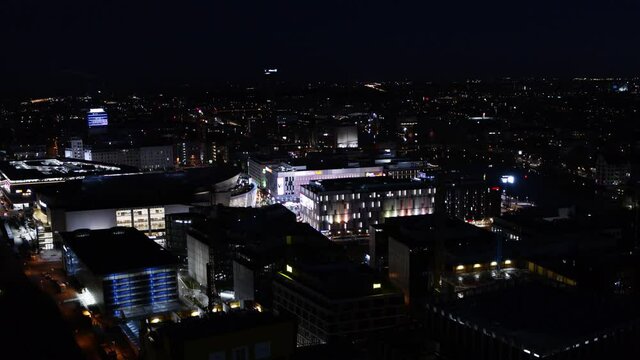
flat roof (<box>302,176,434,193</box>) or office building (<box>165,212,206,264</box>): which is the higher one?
flat roof (<box>302,176,434,193</box>)

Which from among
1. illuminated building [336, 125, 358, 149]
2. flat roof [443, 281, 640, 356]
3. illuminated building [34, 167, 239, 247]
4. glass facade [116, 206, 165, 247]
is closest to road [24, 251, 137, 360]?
illuminated building [34, 167, 239, 247]

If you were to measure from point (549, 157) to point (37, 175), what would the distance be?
1402cm

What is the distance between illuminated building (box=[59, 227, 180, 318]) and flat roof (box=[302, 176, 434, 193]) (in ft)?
13.2

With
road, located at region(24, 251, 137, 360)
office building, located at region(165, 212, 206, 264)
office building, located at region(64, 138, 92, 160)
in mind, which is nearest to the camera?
road, located at region(24, 251, 137, 360)

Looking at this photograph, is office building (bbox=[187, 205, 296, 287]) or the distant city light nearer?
office building (bbox=[187, 205, 296, 287])

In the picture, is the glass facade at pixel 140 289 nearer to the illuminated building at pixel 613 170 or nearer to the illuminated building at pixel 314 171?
the illuminated building at pixel 314 171

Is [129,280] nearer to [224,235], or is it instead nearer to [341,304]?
[224,235]

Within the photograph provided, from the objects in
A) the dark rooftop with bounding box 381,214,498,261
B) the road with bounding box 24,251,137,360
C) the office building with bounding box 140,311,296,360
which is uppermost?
the office building with bounding box 140,311,296,360

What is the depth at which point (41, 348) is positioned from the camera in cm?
773

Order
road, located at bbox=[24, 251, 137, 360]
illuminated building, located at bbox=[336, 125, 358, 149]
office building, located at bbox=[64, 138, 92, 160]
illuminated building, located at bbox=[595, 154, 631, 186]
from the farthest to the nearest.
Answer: illuminated building, located at bbox=[336, 125, 358, 149] → office building, located at bbox=[64, 138, 92, 160] → illuminated building, located at bbox=[595, 154, 631, 186] → road, located at bbox=[24, 251, 137, 360]

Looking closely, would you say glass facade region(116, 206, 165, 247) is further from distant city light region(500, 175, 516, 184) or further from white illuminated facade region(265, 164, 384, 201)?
distant city light region(500, 175, 516, 184)

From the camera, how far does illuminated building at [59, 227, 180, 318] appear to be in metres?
9.25

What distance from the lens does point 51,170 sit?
60.1ft

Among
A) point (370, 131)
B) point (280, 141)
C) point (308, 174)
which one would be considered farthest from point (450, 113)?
point (308, 174)
